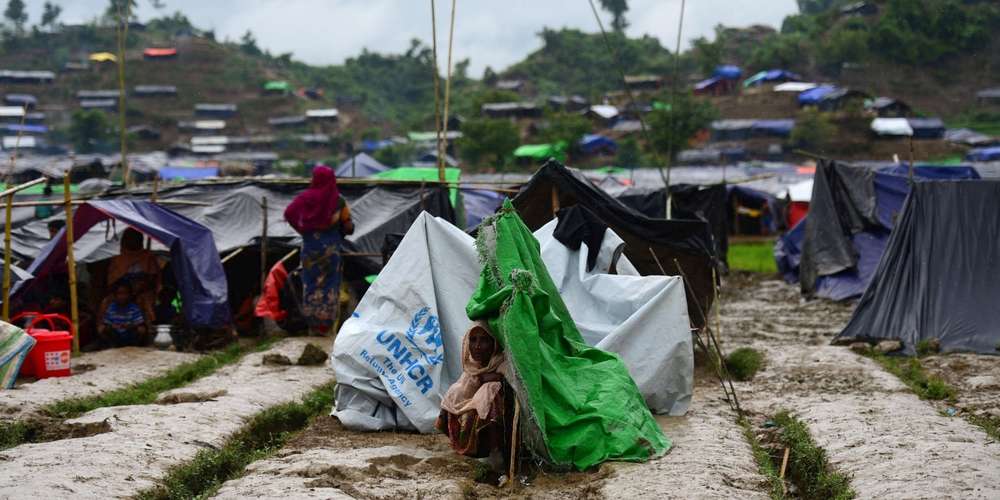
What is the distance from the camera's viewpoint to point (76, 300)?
33.2 ft

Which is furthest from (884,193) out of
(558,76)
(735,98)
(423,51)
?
(423,51)

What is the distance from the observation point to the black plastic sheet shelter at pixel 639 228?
400 inches

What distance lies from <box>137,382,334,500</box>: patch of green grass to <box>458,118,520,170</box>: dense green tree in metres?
41.7

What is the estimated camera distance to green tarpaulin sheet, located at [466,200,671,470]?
5.86 meters

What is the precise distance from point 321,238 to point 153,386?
280 centimetres

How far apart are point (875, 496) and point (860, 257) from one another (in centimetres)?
1098

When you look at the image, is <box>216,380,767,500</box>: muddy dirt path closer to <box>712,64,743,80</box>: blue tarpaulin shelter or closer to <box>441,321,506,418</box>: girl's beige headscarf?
<box>441,321,506,418</box>: girl's beige headscarf

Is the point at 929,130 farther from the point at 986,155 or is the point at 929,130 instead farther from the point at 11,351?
the point at 11,351

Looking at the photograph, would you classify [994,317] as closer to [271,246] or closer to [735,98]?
[271,246]

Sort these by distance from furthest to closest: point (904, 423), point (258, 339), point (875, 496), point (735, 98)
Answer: point (735, 98) < point (258, 339) < point (904, 423) < point (875, 496)

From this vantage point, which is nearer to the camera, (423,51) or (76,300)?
(76,300)

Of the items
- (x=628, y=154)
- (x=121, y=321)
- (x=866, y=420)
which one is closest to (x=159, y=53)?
(x=628, y=154)

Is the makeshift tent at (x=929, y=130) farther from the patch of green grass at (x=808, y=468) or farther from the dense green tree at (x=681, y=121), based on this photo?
the patch of green grass at (x=808, y=468)

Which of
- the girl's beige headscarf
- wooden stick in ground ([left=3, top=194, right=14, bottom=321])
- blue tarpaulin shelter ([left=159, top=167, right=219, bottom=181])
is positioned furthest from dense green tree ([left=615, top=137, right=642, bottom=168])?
the girl's beige headscarf
